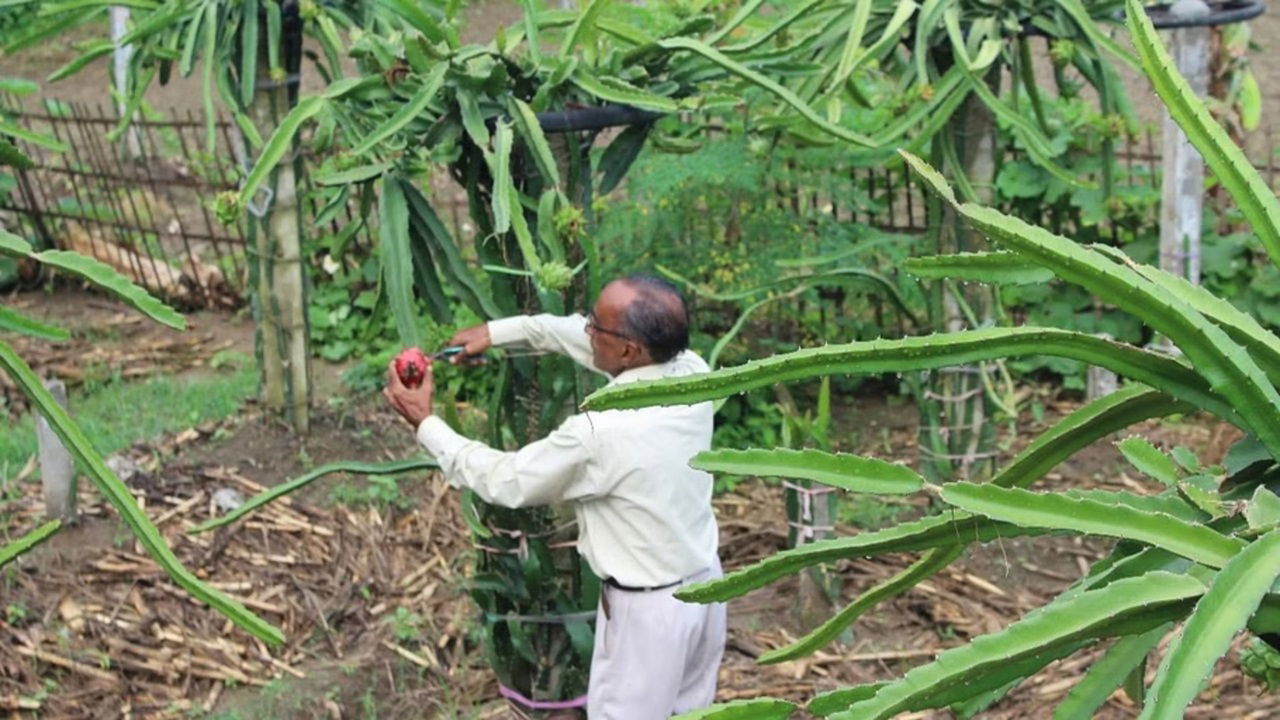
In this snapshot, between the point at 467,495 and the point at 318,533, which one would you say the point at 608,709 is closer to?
the point at 467,495

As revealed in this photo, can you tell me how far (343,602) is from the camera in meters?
5.19

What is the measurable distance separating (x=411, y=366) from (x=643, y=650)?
0.91 meters

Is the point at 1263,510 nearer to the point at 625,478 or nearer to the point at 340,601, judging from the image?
the point at 625,478

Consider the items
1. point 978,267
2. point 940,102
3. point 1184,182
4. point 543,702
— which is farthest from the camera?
point 1184,182

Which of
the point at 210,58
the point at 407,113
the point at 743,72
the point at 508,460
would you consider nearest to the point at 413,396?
the point at 508,460

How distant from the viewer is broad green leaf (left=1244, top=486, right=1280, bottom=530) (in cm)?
170

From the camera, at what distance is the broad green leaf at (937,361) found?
6.14 feet

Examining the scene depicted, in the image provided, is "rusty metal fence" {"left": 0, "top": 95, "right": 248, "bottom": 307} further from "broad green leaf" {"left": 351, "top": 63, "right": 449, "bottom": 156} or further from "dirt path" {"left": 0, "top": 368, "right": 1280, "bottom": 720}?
"broad green leaf" {"left": 351, "top": 63, "right": 449, "bottom": 156}

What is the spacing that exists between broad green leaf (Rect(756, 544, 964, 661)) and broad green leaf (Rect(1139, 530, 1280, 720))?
640mm

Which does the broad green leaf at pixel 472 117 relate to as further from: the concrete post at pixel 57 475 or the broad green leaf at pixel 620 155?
the concrete post at pixel 57 475

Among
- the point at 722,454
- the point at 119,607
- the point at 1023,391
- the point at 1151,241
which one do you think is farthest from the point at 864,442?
the point at 722,454

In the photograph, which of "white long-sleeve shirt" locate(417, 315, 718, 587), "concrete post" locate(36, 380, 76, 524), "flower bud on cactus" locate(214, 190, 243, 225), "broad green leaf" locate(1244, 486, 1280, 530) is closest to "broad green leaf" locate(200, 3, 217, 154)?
"flower bud on cactus" locate(214, 190, 243, 225)

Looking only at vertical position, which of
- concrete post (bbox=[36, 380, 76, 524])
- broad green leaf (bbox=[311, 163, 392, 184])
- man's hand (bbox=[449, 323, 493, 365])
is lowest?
concrete post (bbox=[36, 380, 76, 524])

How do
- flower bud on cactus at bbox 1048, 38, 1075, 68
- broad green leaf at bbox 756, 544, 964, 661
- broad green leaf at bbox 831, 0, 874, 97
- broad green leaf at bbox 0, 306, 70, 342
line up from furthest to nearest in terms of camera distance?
1. flower bud on cactus at bbox 1048, 38, 1075, 68
2. broad green leaf at bbox 831, 0, 874, 97
3. broad green leaf at bbox 0, 306, 70, 342
4. broad green leaf at bbox 756, 544, 964, 661
